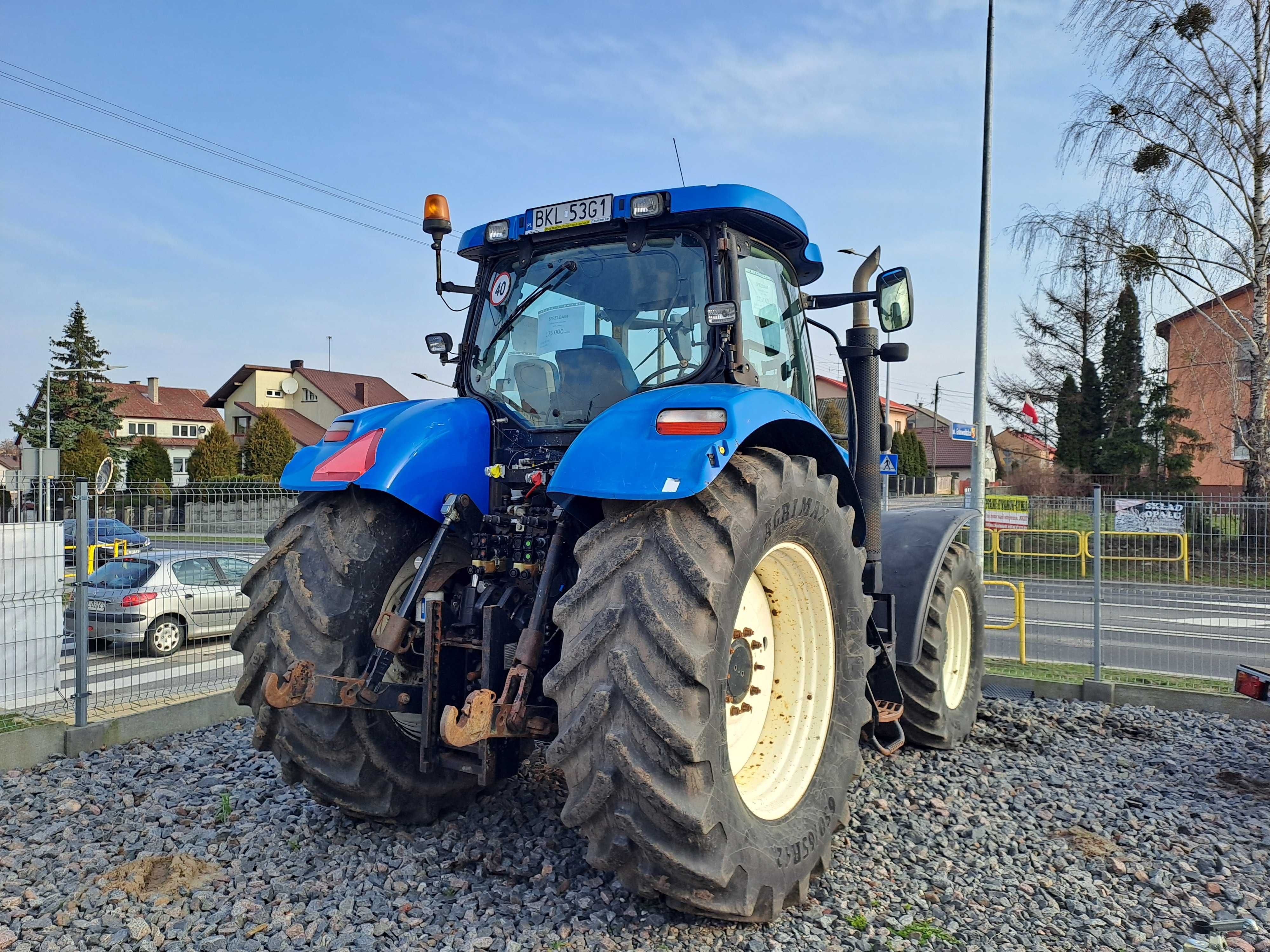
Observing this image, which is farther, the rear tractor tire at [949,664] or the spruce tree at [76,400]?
the spruce tree at [76,400]

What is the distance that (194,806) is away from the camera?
168 inches

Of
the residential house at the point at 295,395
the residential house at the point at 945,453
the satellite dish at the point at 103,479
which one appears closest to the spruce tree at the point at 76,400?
the residential house at the point at 295,395

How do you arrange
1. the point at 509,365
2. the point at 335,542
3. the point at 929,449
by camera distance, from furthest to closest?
the point at 929,449
the point at 509,365
the point at 335,542

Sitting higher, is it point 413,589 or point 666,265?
point 666,265

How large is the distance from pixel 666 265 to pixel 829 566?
56.2 inches

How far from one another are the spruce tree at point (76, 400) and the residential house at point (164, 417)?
13281 mm

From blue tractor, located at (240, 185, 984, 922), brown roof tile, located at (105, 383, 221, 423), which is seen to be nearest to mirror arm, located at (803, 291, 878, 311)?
blue tractor, located at (240, 185, 984, 922)

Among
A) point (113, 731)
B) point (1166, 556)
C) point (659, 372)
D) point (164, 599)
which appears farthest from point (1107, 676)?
point (164, 599)

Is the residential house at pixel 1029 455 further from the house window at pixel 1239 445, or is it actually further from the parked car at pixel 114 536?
the parked car at pixel 114 536

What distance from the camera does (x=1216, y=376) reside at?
2000 cm

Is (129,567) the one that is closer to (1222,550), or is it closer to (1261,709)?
(1261,709)

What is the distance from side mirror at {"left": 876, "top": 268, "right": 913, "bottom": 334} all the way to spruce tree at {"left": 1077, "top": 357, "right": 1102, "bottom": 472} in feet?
82.1

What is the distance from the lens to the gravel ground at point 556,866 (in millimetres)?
2930

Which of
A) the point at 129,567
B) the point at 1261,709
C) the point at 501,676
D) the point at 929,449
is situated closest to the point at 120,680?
the point at 129,567
